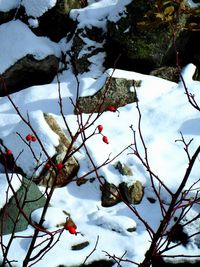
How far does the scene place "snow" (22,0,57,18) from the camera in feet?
24.0

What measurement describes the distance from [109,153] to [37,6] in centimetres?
381

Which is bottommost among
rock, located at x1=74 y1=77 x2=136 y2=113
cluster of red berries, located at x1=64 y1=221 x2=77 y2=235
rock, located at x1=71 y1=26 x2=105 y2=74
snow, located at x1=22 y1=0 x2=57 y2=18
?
rock, located at x1=74 y1=77 x2=136 y2=113

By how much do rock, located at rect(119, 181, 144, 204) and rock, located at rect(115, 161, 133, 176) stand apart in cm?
15

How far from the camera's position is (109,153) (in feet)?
16.2

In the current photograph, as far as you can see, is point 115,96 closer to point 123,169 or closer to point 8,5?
point 123,169

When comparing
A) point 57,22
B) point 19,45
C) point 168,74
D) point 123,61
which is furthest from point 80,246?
point 57,22

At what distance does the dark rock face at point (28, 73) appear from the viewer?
→ 6.81m

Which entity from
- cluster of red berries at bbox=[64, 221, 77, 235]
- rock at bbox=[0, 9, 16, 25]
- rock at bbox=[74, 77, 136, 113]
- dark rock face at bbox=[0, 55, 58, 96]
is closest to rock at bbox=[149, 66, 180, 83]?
rock at bbox=[74, 77, 136, 113]

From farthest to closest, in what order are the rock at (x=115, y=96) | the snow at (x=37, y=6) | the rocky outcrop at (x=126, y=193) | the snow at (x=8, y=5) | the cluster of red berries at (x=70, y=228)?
the snow at (x=8, y=5)
the snow at (x=37, y=6)
the rock at (x=115, y=96)
the rocky outcrop at (x=126, y=193)
the cluster of red berries at (x=70, y=228)

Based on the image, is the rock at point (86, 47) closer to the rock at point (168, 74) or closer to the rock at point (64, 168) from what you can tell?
the rock at point (168, 74)

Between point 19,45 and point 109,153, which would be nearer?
point 109,153

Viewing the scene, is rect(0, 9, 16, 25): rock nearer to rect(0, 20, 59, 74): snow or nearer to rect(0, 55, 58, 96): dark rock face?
rect(0, 20, 59, 74): snow

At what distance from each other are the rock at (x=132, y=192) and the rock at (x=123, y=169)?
0.48 ft

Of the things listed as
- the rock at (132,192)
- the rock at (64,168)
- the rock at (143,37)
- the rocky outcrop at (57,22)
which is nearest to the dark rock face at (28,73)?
the rocky outcrop at (57,22)
